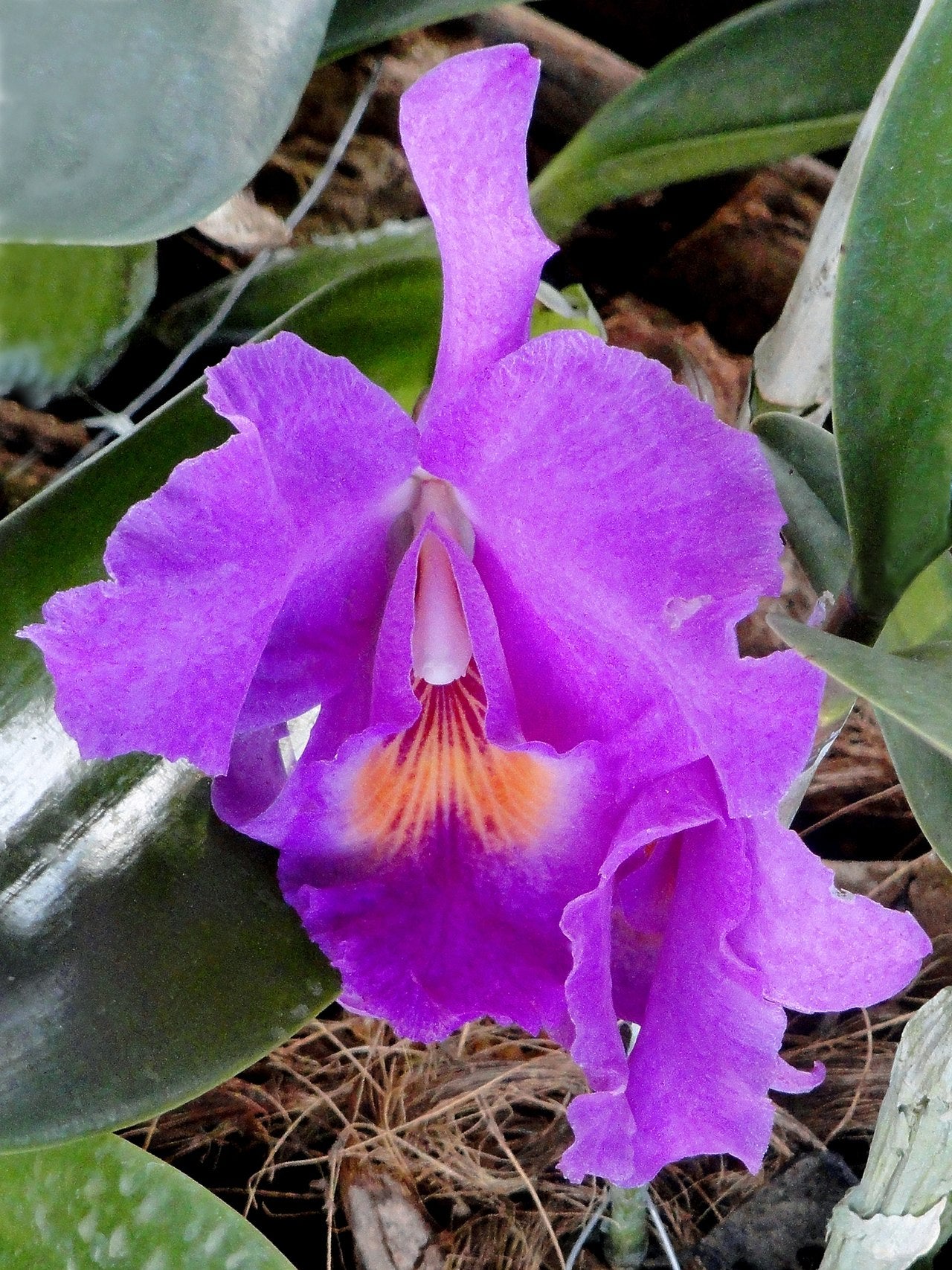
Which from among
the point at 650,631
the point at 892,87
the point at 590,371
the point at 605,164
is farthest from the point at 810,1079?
the point at 605,164

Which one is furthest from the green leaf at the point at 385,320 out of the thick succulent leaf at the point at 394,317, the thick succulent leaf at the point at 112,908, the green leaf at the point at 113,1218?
the green leaf at the point at 113,1218

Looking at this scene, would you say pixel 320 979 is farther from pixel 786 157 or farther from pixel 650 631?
pixel 786 157

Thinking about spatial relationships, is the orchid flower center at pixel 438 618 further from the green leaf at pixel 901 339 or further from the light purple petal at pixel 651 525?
the green leaf at pixel 901 339

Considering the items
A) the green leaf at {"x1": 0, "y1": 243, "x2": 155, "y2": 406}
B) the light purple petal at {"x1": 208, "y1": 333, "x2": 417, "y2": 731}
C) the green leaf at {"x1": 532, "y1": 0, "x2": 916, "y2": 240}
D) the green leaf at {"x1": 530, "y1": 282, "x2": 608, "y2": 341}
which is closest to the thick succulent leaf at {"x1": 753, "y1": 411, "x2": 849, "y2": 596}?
the green leaf at {"x1": 530, "y1": 282, "x2": 608, "y2": 341}

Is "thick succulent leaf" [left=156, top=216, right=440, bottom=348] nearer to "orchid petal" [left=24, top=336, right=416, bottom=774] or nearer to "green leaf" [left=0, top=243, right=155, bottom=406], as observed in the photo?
"green leaf" [left=0, top=243, right=155, bottom=406]

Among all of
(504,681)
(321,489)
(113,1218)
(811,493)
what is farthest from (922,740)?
(113,1218)

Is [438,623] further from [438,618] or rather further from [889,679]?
[889,679]
